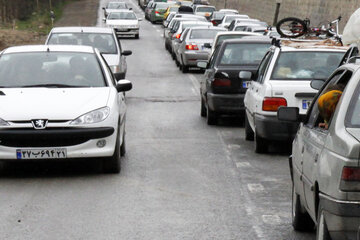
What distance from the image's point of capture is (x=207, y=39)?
31484 mm

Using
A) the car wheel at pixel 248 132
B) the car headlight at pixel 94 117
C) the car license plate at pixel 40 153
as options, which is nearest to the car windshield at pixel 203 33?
the car wheel at pixel 248 132

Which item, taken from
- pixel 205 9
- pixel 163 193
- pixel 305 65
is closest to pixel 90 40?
pixel 305 65

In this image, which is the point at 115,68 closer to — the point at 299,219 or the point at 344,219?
the point at 299,219

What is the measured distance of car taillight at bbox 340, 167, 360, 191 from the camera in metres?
5.65

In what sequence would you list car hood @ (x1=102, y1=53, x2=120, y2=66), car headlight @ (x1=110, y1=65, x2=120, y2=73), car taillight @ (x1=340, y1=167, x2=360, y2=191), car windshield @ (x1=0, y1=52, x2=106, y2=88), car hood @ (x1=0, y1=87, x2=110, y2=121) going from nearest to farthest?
car taillight @ (x1=340, y1=167, x2=360, y2=191)
car hood @ (x1=0, y1=87, x2=110, y2=121)
car windshield @ (x1=0, y1=52, x2=106, y2=88)
car headlight @ (x1=110, y1=65, x2=120, y2=73)
car hood @ (x1=102, y1=53, x2=120, y2=66)

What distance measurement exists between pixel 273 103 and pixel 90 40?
939cm

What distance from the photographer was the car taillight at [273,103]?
1269 centimetres

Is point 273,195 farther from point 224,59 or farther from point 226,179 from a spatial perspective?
point 224,59

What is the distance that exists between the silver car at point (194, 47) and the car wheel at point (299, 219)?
22.8 meters

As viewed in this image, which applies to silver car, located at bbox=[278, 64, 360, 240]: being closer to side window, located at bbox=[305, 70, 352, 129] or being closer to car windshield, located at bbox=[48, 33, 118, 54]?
side window, located at bbox=[305, 70, 352, 129]

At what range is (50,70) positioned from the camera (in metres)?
12.3

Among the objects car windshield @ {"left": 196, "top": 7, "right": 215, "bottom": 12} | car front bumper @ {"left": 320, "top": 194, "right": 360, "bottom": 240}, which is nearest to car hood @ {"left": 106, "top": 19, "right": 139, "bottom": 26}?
car windshield @ {"left": 196, "top": 7, "right": 215, "bottom": 12}

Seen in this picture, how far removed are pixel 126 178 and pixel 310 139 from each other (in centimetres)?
428

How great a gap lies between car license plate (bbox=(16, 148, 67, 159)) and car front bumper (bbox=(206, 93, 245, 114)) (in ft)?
19.7
